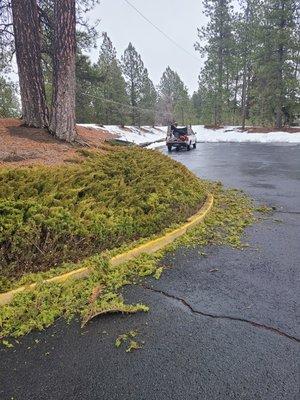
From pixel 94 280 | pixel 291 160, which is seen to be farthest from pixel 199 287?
pixel 291 160

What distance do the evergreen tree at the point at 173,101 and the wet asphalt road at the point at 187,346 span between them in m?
60.0

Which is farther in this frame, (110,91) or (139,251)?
(110,91)

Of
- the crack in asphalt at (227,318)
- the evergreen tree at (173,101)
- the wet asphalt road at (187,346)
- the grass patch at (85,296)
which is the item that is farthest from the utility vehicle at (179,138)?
the evergreen tree at (173,101)

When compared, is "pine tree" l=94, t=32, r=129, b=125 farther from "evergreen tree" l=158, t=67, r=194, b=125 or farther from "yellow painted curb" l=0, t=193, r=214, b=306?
"yellow painted curb" l=0, t=193, r=214, b=306

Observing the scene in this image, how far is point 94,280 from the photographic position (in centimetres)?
404

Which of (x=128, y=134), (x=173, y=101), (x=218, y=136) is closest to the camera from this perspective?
(x=128, y=134)

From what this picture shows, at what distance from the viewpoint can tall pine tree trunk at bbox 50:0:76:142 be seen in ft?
29.2

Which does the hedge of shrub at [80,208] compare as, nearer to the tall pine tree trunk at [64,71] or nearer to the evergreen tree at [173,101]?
the tall pine tree trunk at [64,71]

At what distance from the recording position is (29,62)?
388 inches

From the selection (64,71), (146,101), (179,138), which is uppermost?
(146,101)

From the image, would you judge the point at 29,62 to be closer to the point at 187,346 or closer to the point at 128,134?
the point at 187,346

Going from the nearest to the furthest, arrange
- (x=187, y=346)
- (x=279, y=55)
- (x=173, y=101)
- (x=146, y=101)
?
(x=187, y=346) → (x=279, y=55) → (x=146, y=101) → (x=173, y=101)

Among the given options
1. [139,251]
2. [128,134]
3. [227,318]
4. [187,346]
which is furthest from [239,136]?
[187,346]

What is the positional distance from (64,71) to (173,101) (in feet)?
216
